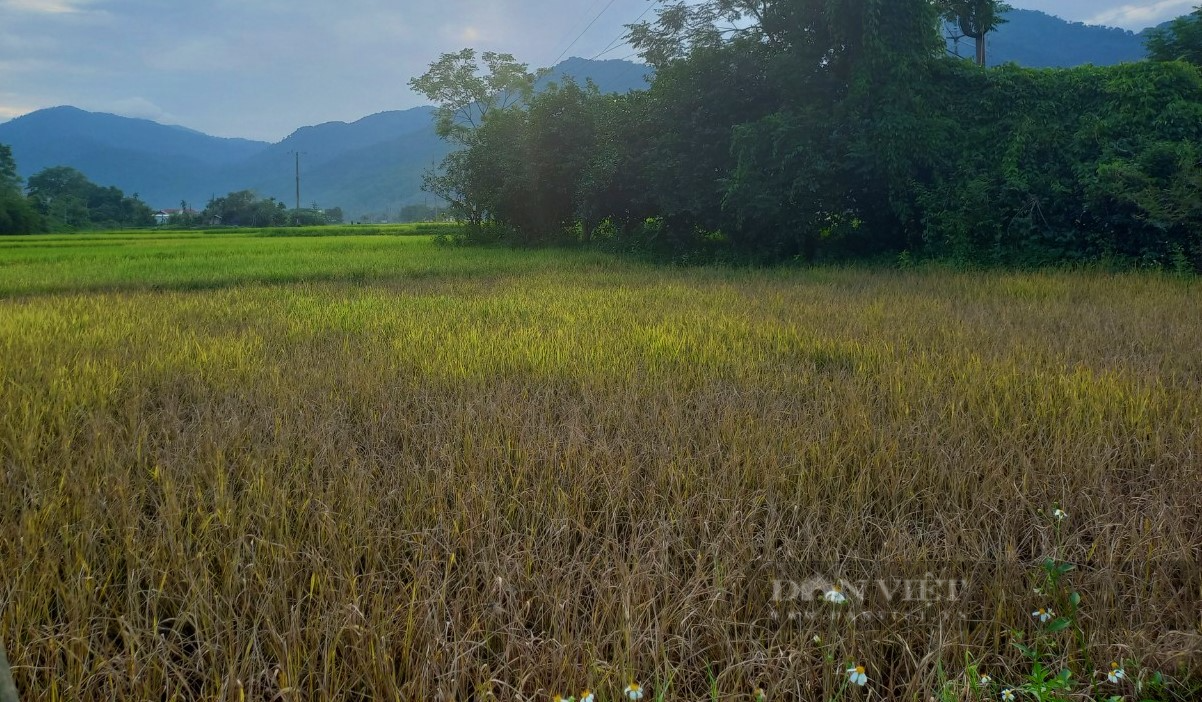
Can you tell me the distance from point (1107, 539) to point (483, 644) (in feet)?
5.13

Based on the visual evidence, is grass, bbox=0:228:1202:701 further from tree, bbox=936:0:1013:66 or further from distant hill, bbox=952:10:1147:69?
distant hill, bbox=952:10:1147:69

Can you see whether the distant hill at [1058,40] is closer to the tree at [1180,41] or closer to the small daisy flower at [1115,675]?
the tree at [1180,41]

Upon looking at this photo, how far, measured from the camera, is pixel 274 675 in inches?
53.2

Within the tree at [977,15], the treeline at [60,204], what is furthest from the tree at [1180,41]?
the treeline at [60,204]

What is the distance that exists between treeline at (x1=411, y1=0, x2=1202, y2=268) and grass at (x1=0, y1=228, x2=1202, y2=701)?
4.68m

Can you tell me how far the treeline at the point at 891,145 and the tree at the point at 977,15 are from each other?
50mm

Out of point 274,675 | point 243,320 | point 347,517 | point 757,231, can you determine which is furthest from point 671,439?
point 757,231

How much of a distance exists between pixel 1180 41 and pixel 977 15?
4.31 metres

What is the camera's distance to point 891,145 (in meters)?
9.34

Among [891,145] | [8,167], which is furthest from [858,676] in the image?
[8,167]

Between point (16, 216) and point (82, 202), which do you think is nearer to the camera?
point (16, 216)

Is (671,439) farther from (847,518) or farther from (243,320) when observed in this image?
(243,320)

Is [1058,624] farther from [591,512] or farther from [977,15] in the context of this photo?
[977,15]

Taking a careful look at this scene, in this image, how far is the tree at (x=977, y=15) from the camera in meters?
11.7
